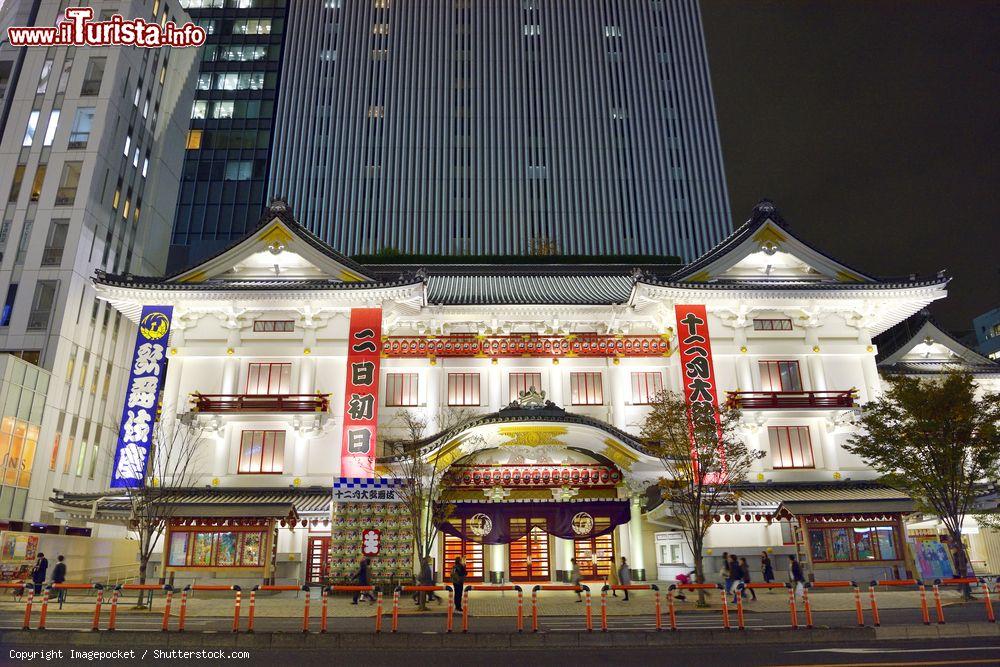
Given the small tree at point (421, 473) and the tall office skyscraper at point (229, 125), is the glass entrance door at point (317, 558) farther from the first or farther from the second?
the tall office skyscraper at point (229, 125)

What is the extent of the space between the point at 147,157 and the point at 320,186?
31.6 metres

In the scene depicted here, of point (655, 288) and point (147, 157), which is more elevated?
point (147, 157)

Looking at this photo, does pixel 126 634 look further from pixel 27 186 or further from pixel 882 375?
pixel 27 186

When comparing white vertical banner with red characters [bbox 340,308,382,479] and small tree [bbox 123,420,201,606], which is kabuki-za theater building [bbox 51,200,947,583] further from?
small tree [bbox 123,420,201,606]

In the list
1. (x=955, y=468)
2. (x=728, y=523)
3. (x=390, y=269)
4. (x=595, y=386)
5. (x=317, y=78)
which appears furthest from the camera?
(x=317, y=78)

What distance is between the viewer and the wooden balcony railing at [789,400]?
Result: 28344 mm

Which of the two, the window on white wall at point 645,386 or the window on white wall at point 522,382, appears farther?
the window on white wall at point 522,382

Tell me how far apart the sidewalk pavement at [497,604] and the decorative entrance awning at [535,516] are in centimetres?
246

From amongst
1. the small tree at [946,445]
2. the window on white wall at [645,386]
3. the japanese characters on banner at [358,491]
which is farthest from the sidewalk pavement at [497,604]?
the window on white wall at [645,386]

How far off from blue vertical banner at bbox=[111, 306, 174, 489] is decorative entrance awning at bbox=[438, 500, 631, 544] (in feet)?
42.9

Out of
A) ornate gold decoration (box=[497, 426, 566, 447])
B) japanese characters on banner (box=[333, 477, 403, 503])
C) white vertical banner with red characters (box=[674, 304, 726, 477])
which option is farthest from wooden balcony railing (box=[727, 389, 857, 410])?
japanese characters on banner (box=[333, 477, 403, 503])

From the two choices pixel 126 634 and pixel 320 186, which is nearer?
pixel 126 634

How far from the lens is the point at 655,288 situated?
28.9 m

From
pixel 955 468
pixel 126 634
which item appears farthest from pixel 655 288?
pixel 126 634
